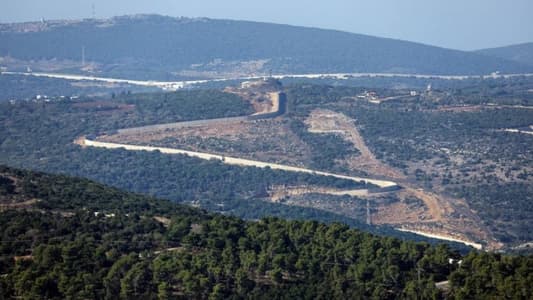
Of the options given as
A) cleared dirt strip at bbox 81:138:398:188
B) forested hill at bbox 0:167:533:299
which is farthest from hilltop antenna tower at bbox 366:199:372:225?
forested hill at bbox 0:167:533:299

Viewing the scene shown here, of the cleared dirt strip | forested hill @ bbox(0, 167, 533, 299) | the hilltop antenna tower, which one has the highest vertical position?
forested hill @ bbox(0, 167, 533, 299)

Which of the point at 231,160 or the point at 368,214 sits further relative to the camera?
the point at 231,160

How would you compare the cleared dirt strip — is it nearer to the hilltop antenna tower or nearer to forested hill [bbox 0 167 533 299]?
the hilltop antenna tower

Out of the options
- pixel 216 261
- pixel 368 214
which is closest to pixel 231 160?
pixel 368 214

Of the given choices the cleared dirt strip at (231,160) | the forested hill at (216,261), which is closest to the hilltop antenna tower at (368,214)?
the cleared dirt strip at (231,160)

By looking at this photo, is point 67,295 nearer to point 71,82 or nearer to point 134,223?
point 134,223

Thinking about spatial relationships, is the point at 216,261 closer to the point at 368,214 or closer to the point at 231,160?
the point at 368,214

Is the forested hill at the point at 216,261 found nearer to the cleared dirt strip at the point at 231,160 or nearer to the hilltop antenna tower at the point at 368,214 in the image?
the hilltop antenna tower at the point at 368,214

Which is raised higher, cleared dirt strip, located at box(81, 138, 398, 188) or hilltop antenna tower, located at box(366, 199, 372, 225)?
cleared dirt strip, located at box(81, 138, 398, 188)

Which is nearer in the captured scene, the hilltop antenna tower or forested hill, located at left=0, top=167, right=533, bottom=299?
forested hill, located at left=0, top=167, right=533, bottom=299

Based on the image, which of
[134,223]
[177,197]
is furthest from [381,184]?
[134,223]
